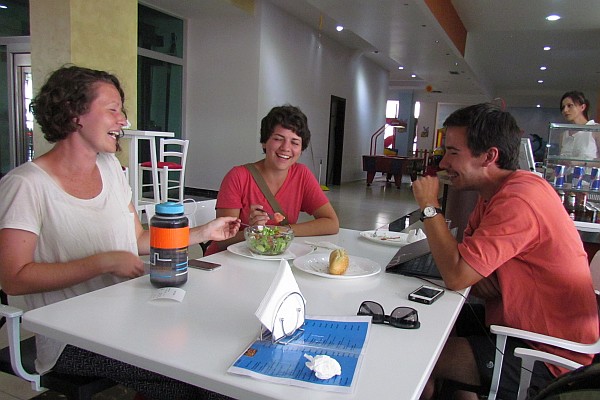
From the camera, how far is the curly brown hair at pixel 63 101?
4.42ft

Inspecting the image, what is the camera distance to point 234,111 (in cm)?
770

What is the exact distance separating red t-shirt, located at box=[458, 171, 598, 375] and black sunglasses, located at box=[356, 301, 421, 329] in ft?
1.07

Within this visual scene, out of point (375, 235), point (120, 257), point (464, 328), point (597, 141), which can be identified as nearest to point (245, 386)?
point (120, 257)

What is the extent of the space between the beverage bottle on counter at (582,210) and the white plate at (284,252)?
7.63 ft

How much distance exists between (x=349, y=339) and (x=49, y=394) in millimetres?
1554

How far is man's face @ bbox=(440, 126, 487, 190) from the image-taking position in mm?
1495

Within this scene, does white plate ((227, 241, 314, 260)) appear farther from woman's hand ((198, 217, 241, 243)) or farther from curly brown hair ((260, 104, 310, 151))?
curly brown hair ((260, 104, 310, 151))

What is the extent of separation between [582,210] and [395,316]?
2855mm

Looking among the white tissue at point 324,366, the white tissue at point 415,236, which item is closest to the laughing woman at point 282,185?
the white tissue at point 415,236

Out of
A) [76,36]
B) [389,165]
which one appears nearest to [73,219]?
[76,36]

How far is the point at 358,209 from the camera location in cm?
738

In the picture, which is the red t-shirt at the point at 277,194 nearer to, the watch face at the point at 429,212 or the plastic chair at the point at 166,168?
the watch face at the point at 429,212

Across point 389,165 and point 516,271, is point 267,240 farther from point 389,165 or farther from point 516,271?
point 389,165

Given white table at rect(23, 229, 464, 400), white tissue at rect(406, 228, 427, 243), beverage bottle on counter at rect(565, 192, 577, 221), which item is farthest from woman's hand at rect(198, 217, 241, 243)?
beverage bottle on counter at rect(565, 192, 577, 221)
